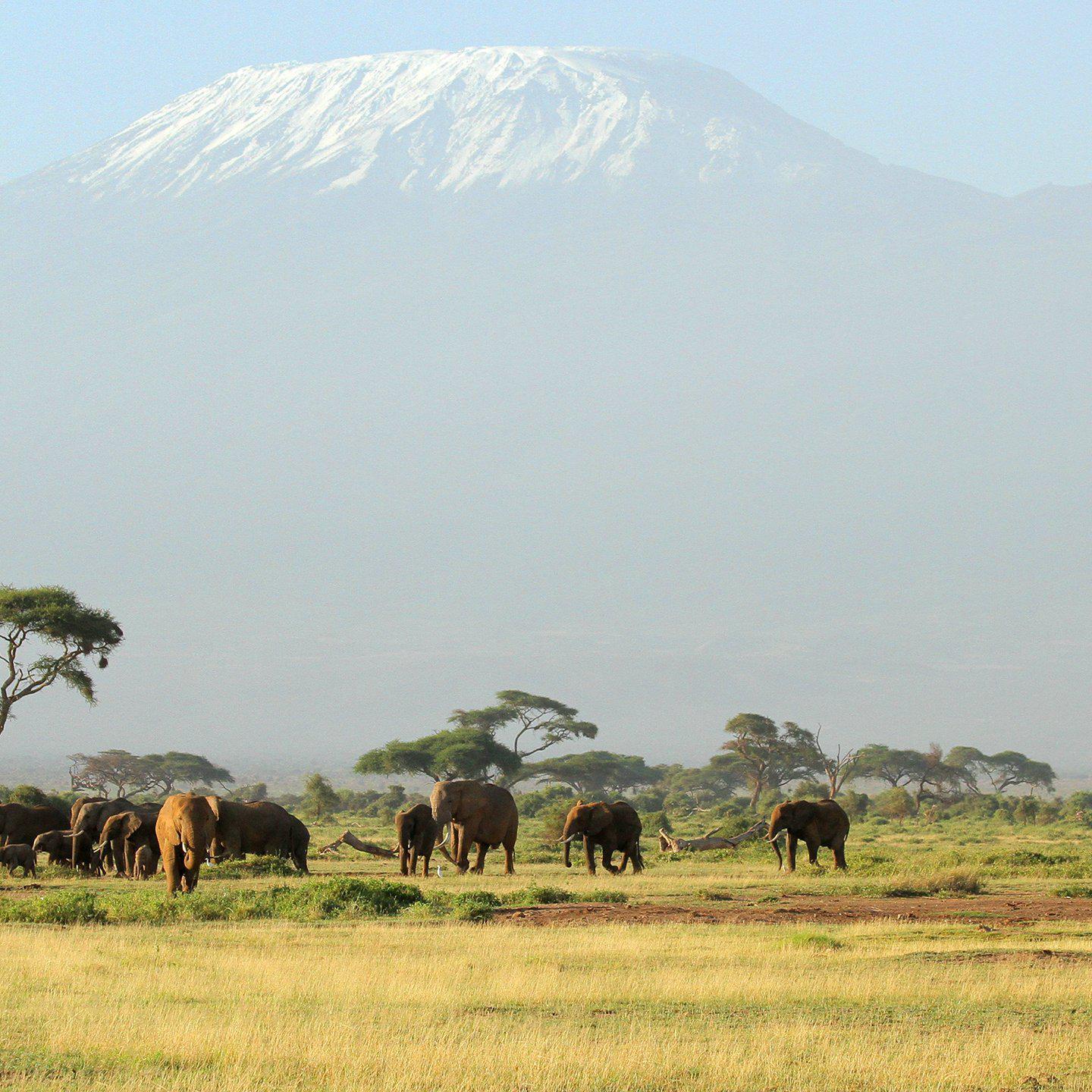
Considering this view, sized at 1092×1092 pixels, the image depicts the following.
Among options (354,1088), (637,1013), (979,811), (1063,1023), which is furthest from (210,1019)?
(979,811)

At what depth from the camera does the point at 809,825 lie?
1345 inches

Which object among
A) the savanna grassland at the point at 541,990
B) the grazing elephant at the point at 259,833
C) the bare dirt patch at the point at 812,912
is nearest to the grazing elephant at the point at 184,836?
the savanna grassland at the point at 541,990

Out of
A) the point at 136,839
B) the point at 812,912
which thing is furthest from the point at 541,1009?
the point at 136,839

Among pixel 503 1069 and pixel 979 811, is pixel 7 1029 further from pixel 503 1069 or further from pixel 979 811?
pixel 979 811

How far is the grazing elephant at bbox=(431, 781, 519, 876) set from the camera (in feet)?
107

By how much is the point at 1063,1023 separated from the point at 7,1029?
9.85 meters

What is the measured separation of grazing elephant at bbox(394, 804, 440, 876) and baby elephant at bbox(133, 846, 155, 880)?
551 centimetres

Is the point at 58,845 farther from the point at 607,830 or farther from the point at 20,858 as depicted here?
the point at 607,830

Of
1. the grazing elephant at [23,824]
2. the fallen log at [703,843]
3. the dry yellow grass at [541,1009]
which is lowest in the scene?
the dry yellow grass at [541,1009]

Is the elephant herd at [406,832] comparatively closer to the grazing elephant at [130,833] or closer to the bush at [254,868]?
the grazing elephant at [130,833]

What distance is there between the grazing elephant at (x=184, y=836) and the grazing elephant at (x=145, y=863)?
4993 mm

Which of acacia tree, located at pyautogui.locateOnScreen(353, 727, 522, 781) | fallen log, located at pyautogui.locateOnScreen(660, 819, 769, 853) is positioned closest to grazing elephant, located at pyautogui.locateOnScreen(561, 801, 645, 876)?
fallen log, located at pyautogui.locateOnScreen(660, 819, 769, 853)

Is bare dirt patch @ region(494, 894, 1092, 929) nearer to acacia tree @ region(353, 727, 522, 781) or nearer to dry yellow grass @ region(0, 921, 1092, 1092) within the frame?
dry yellow grass @ region(0, 921, 1092, 1092)

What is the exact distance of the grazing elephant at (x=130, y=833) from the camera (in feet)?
101
